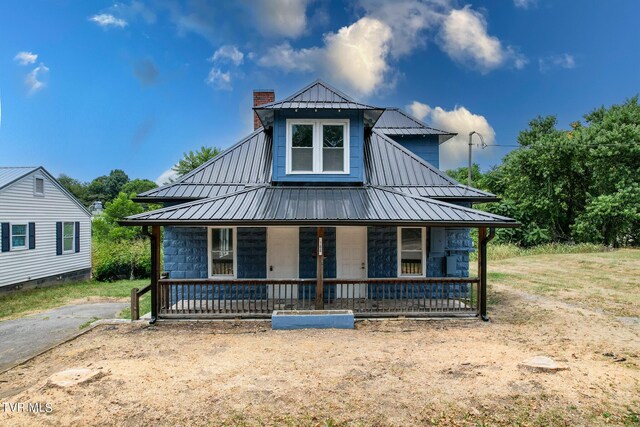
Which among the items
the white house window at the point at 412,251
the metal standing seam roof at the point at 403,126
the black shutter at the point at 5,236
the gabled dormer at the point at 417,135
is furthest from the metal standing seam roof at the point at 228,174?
the black shutter at the point at 5,236

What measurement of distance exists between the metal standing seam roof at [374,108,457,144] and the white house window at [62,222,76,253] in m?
17.0

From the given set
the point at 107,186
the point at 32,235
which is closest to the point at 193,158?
the point at 32,235

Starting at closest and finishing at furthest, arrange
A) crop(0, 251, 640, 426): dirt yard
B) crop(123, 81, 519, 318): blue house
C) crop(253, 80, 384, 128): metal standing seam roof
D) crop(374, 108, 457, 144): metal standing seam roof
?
crop(0, 251, 640, 426): dirt yard, crop(123, 81, 519, 318): blue house, crop(253, 80, 384, 128): metal standing seam roof, crop(374, 108, 457, 144): metal standing seam roof

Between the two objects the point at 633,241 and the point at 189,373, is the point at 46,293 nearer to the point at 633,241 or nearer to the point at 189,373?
the point at 189,373

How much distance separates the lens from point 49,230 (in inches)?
690

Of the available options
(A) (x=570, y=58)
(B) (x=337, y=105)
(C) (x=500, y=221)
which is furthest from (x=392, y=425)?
(A) (x=570, y=58)

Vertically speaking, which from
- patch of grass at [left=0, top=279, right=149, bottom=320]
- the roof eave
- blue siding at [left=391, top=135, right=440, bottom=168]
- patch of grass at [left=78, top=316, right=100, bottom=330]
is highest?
blue siding at [left=391, top=135, right=440, bottom=168]

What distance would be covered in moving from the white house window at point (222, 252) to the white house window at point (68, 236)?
13.2m

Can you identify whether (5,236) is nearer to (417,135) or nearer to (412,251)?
(412,251)

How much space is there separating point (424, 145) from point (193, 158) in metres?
28.8

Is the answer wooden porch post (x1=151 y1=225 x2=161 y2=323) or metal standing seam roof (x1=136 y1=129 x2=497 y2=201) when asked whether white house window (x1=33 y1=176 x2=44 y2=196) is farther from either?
wooden porch post (x1=151 y1=225 x2=161 y2=323)

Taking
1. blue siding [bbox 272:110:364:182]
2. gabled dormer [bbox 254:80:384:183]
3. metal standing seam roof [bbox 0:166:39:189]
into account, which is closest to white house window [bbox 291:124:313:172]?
gabled dormer [bbox 254:80:384:183]

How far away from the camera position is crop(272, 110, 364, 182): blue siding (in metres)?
10.4

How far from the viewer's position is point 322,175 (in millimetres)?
10477
